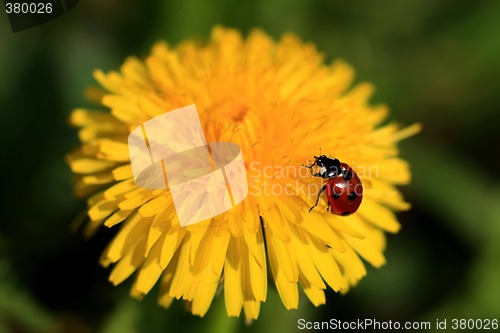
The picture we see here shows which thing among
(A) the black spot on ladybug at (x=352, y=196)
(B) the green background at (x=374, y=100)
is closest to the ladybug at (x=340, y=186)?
(A) the black spot on ladybug at (x=352, y=196)

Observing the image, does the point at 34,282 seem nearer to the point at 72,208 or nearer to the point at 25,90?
the point at 72,208

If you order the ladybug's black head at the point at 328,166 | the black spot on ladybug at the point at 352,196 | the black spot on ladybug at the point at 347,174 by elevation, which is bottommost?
the black spot on ladybug at the point at 352,196

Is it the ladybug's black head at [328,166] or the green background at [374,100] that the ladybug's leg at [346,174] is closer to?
the ladybug's black head at [328,166]

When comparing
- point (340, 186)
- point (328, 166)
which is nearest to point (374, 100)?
point (328, 166)

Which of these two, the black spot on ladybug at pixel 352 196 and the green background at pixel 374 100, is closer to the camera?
the black spot on ladybug at pixel 352 196

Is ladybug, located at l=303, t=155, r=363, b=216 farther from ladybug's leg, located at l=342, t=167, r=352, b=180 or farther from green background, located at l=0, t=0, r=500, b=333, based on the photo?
green background, located at l=0, t=0, r=500, b=333

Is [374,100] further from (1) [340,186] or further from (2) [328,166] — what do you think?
(1) [340,186]

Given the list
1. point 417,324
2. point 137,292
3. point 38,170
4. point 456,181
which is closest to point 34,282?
point 38,170
